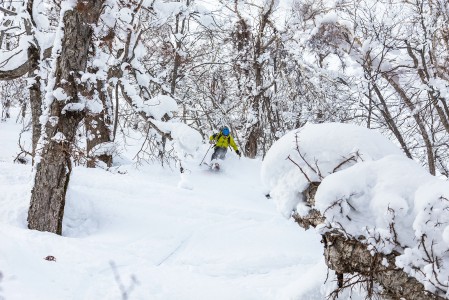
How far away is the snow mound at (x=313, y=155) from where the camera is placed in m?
3.54

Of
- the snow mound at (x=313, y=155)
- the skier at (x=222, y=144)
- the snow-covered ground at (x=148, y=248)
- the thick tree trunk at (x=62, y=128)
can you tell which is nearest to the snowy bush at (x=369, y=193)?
the snow mound at (x=313, y=155)

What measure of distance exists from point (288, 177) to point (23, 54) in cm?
455

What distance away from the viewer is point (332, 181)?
3.16 metres

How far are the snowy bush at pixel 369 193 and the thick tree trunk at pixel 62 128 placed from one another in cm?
270

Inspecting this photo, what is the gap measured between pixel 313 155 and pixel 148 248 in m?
2.77

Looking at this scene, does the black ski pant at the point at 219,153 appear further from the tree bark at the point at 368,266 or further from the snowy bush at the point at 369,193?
the tree bark at the point at 368,266

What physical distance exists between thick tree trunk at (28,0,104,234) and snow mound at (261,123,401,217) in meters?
2.70

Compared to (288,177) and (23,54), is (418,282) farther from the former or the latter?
(23,54)

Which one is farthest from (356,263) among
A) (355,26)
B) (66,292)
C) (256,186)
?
(256,186)

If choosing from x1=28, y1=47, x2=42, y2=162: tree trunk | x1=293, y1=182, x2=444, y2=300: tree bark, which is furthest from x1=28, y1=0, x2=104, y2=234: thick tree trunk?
x1=293, y1=182, x2=444, y2=300: tree bark

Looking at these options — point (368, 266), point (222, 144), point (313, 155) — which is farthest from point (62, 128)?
point (222, 144)

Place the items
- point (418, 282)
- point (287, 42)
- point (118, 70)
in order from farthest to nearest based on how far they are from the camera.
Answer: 1. point (287, 42)
2. point (118, 70)
3. point (418, 282)

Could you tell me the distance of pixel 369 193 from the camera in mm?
3152

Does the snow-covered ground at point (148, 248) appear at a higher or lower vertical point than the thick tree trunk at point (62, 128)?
lower
